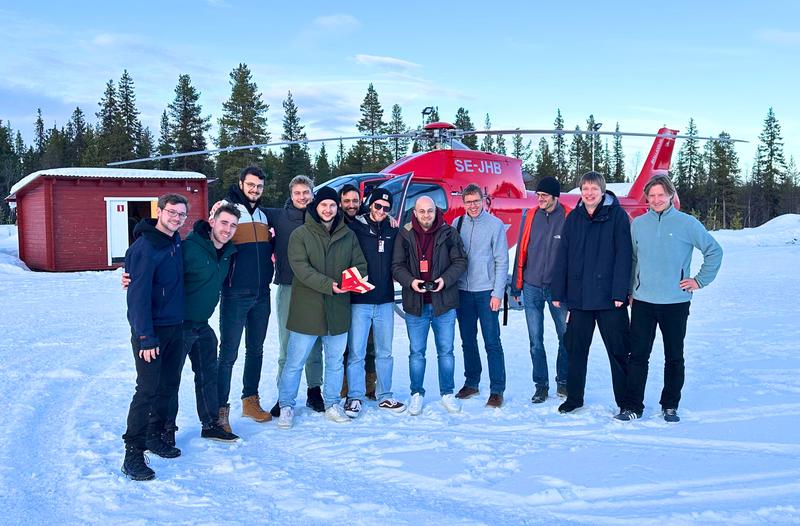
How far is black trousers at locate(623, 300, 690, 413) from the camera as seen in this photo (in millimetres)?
4461

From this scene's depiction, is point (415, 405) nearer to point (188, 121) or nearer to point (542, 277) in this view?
point (542, 277)

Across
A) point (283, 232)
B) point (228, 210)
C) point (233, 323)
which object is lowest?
point (233, 323)

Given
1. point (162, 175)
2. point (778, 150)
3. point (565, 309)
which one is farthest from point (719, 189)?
point (565, 309)

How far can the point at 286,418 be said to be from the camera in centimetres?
455

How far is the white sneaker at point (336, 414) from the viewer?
464cm

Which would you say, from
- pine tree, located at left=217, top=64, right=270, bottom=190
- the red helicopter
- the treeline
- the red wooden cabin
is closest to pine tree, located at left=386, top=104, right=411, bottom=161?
the treeline

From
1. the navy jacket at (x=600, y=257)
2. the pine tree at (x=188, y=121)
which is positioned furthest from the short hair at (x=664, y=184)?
the pine tree at (x=188, y=121)

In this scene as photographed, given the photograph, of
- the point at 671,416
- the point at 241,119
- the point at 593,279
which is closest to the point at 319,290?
the point at 593,279

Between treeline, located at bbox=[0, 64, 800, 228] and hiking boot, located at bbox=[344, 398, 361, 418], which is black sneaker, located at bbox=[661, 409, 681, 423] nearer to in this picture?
hiking boot, located at bbox=[344, 398, 361, 418]

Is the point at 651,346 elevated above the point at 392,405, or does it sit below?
above

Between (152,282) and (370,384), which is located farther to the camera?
Result: (370,384)

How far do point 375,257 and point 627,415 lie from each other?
7.70 feet

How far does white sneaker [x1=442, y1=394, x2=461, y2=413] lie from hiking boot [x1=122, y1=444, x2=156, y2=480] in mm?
2294

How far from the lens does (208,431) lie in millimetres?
4250
